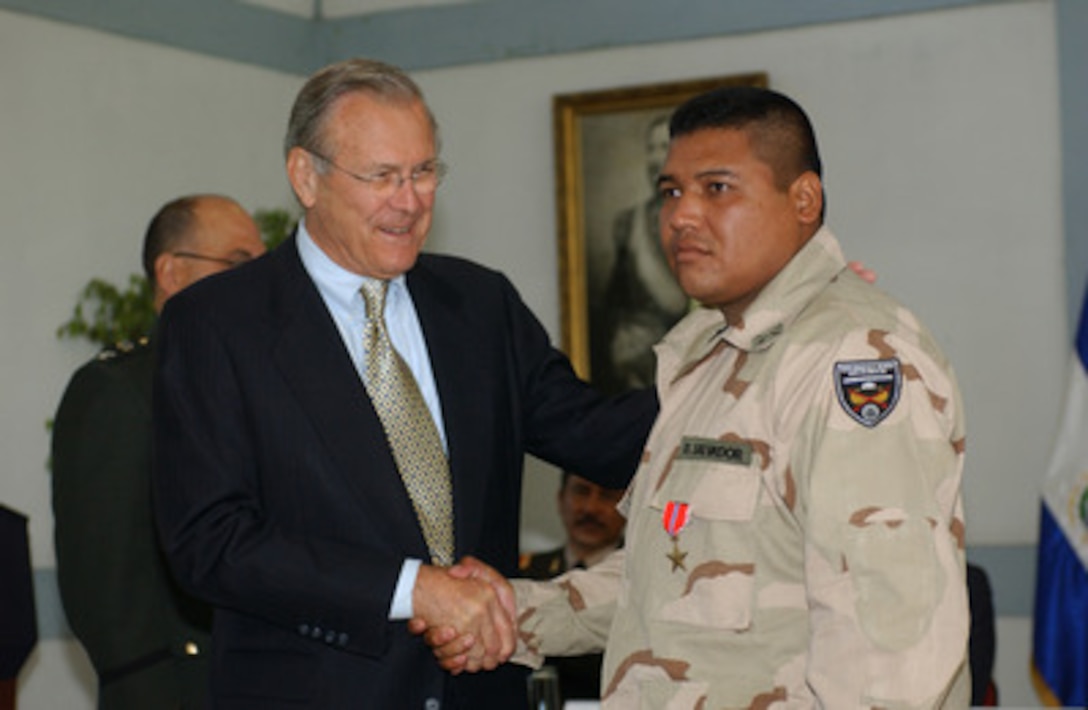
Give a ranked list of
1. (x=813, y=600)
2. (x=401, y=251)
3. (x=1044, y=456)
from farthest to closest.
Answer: (x=1044, y=456) < (x=401, y=251) < (x=813, y=600)

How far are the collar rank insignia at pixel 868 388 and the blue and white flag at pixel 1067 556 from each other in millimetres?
3548

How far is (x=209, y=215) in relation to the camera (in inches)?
166

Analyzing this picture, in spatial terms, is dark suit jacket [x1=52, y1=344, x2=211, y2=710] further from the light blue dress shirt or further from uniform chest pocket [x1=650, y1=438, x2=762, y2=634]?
uniform chest pocket [x1=650, y1=438, x2=762, y2=634]

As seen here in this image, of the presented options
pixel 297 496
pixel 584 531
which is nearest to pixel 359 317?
pixel 297 496

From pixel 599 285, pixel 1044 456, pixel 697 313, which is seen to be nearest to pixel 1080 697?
pixel 1044 456

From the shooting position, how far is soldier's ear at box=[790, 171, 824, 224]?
257 centimetres

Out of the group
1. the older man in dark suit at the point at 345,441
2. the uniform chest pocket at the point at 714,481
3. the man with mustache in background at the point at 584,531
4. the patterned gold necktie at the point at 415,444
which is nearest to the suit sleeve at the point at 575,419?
the older man in dark suit at the point at 345,441

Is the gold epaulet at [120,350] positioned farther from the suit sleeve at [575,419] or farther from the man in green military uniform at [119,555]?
the suit sleeve at [575,419]

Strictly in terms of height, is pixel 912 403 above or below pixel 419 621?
above

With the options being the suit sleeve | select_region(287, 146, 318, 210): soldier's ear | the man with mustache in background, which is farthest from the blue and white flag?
select_region(287, 146, 318, 210): soldier's ear

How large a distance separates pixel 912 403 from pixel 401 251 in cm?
97

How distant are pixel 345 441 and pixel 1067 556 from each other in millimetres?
3647

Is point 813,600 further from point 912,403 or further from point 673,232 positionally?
point 673,232

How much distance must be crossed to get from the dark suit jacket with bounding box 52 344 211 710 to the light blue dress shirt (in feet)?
3.11
